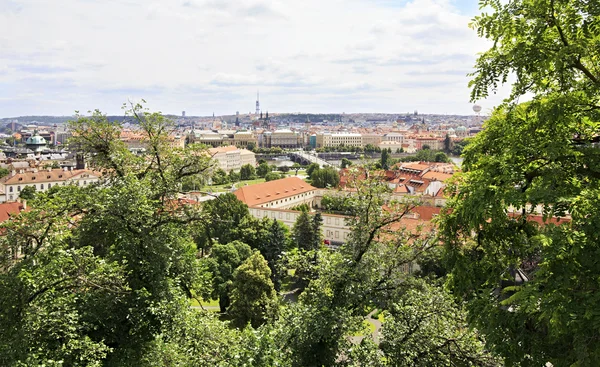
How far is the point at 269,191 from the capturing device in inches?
2237

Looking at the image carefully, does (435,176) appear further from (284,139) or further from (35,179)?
(284,139)

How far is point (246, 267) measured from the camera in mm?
25125

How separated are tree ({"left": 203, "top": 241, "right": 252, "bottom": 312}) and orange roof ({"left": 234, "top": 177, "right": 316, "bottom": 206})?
Result: 20.3m

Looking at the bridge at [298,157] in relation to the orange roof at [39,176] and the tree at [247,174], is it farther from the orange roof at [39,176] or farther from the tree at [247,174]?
the orange roof at [39,176]

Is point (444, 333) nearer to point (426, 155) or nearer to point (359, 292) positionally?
point (359, 292)

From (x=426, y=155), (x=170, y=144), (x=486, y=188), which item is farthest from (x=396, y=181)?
(x=486, y=188)

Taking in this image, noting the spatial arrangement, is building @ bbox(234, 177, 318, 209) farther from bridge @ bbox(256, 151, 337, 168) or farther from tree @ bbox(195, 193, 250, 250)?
bridge @ bbox(256, 151, 337, 168)

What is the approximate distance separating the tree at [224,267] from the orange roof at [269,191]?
20.3 metres

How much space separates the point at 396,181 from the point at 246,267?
45.9 metres

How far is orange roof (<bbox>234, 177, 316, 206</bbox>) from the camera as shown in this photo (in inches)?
2100

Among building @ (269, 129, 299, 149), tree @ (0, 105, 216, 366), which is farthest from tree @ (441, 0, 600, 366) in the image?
building @ (269, 129, 299, 149)

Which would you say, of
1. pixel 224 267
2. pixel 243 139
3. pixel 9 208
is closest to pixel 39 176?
pixel 9 208

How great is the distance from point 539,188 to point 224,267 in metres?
25.0

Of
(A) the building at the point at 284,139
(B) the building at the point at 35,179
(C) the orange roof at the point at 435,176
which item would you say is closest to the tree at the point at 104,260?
(C) the orange roof at the point at 435,176
